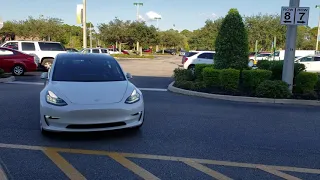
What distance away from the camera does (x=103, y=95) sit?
5168 mm

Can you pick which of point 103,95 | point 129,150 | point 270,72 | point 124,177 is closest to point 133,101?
point 103,95

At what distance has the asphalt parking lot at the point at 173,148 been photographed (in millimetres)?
4043

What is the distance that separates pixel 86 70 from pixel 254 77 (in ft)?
20.2

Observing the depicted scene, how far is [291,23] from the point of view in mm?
9672

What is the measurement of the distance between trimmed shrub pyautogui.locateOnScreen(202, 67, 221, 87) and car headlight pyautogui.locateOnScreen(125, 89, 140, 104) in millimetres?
5623

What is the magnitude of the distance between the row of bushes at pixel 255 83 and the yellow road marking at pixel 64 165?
675cm

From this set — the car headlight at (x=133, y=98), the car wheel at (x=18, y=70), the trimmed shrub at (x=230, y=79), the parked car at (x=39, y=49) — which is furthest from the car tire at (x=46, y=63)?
the car headlight at (x=133, y=98)

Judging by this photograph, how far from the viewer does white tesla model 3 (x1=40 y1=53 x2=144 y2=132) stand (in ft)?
16.0

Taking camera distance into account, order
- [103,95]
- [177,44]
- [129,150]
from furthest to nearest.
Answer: [177,44] → [103,95] → [129,150]

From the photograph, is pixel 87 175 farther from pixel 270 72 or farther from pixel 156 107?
pixel 270 72

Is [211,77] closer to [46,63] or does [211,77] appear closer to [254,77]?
[254,77]

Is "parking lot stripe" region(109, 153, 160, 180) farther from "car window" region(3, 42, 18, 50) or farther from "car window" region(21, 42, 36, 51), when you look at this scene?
"car window" region(3, 42, 18, 50)

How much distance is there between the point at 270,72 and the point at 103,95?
23.0 feet

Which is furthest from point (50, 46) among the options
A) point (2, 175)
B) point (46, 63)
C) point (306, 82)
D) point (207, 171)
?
point (207, 171)
